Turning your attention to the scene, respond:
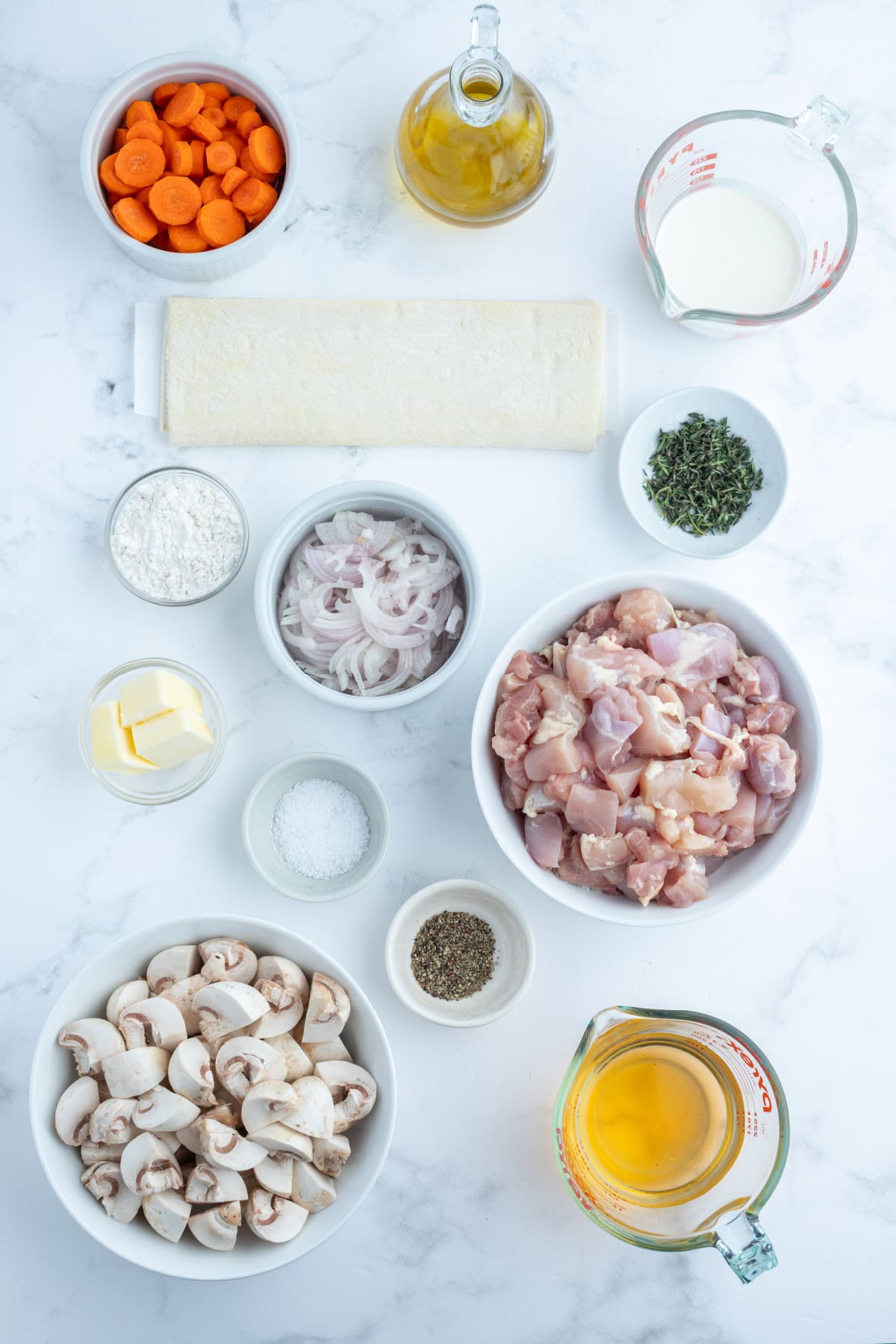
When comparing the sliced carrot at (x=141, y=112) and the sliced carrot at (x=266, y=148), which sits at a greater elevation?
the sliced carrot at (x=141, y=112)

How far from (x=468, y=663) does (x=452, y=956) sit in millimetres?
598

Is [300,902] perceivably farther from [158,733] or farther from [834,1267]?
[834,1267]

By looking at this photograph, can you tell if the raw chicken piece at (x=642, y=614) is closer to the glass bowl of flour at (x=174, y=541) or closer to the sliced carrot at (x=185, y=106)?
the glass bowl of flour at (x=174, y=541)

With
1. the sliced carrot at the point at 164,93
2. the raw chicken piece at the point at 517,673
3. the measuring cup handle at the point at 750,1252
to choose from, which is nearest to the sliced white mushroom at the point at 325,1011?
the raw chicken piece at the point at 517,673

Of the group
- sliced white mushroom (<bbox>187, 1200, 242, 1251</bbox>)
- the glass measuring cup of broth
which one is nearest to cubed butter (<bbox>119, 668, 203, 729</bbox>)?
sliced white mushroom (<bbox>187, 1200, 242, 1251</bbox>)

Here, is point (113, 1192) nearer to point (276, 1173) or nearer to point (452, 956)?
point (276, 1173)

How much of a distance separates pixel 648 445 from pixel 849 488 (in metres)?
0.46

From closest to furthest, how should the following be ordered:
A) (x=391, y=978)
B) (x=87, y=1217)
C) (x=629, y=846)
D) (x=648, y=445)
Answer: (x=87, y=1217), (x=629, y=846), (x=391, y=978), (x=648, y=445)

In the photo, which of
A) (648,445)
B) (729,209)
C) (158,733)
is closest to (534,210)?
(729,209)

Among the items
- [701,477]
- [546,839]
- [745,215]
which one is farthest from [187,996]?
[745,215]

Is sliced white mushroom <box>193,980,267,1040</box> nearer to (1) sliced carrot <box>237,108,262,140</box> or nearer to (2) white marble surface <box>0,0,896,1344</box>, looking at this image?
(2) white marble surface <box>0,0,896,1344</box>

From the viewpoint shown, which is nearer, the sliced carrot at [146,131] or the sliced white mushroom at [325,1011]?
the sliced white mushroom at [325,1011]

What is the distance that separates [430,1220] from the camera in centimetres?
209

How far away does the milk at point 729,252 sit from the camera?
2158 mm
